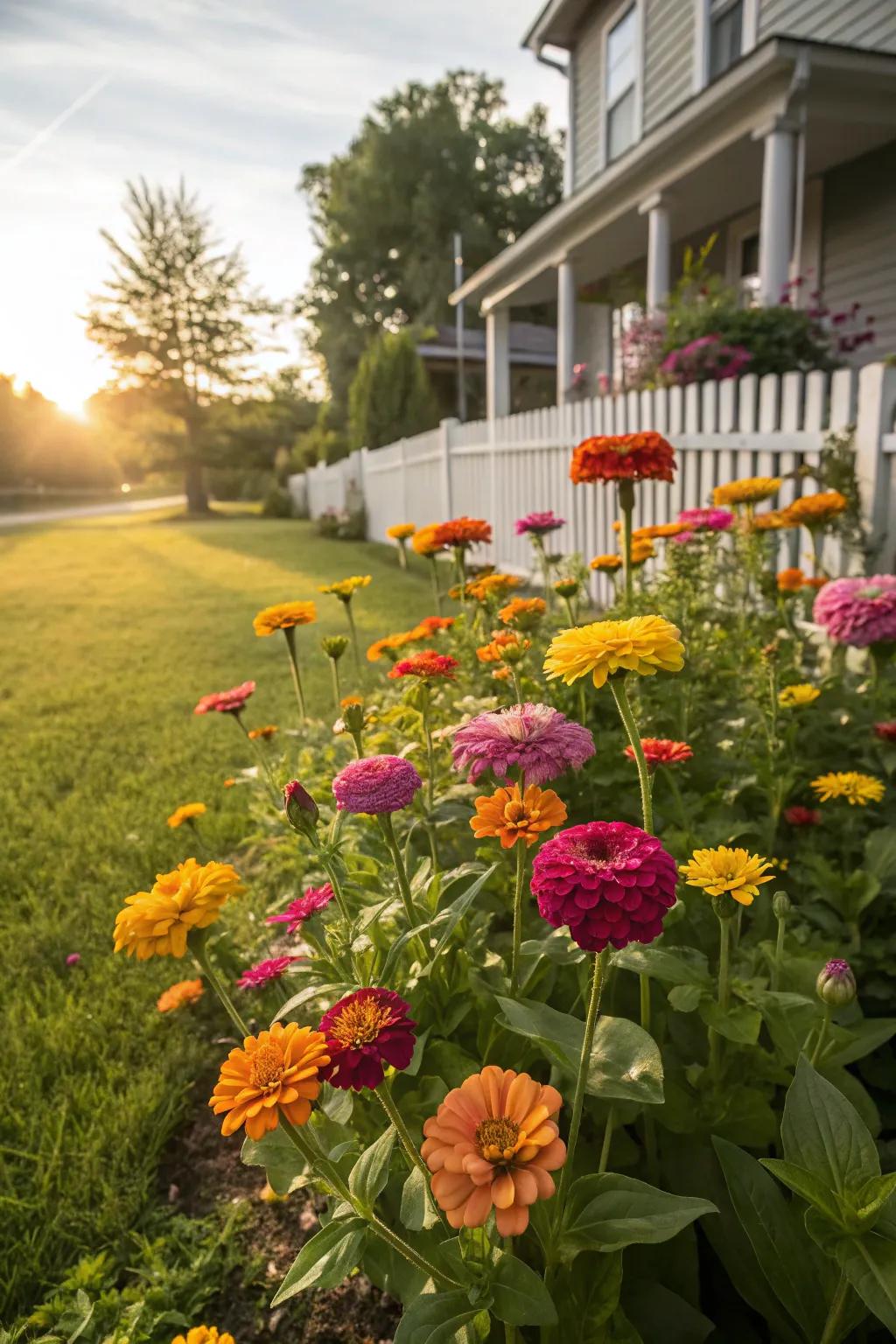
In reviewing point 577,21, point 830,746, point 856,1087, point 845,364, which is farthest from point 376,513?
point 856,1087

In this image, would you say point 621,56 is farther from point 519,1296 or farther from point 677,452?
point 519,1296

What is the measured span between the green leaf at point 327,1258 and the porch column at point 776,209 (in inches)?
267

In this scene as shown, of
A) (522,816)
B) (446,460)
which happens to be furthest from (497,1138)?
(446,460)

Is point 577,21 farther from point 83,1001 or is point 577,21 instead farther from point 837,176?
point 83,1001

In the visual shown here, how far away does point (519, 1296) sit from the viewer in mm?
838

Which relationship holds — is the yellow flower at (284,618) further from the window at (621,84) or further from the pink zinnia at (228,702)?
the window at (621,84)

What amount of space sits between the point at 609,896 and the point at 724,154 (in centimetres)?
829

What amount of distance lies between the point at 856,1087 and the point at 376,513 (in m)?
12.7

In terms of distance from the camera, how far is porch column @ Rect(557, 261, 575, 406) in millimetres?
10102

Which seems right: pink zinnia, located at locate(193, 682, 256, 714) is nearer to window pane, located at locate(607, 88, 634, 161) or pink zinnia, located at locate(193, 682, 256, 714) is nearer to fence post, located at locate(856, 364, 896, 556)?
fence post, located at locate(856, 364, 896, 556)

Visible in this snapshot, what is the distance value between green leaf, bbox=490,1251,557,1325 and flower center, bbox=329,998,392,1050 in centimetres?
31

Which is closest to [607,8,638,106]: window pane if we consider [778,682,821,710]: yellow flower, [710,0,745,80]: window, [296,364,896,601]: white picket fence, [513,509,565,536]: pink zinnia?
[710,0,745,80]: window

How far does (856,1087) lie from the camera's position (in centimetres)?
124

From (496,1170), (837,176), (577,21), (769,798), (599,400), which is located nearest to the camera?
(496,1170)
